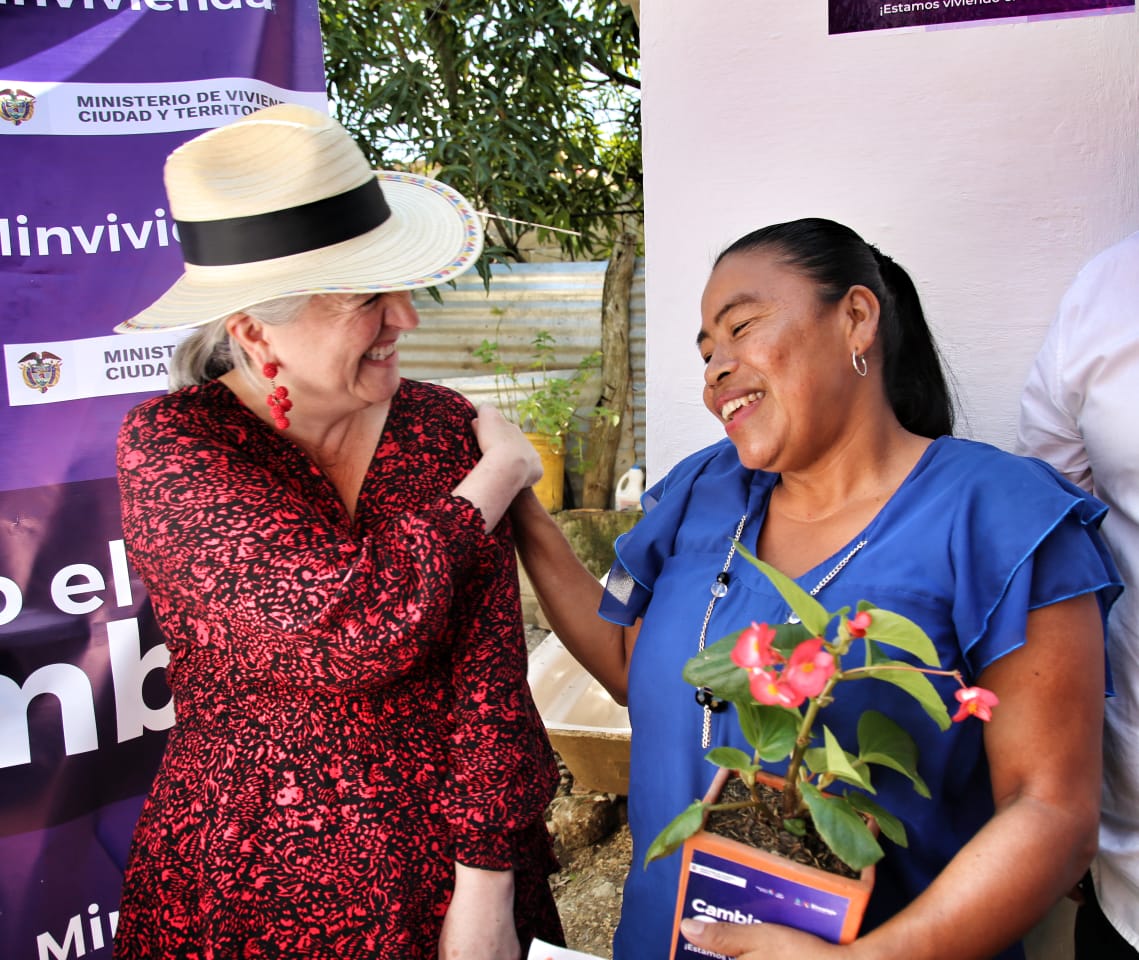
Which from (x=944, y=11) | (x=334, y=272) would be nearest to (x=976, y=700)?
(x=334, y=272)

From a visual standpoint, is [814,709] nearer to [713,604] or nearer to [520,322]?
[713,604]

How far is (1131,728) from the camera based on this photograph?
1.60 meters

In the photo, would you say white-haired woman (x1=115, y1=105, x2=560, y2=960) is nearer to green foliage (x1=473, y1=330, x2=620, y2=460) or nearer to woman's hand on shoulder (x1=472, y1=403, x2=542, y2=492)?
woman's hand on shoulder (x1=472, y1=403, x2=542, y2=492)

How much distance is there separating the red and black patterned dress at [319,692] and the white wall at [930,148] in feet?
3.91

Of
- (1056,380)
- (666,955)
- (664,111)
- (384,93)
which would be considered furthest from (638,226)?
(666,955)

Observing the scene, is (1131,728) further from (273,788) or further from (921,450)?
(273,788)

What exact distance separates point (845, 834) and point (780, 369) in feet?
2.42

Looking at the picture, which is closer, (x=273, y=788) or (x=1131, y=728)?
(x=273, y=788)

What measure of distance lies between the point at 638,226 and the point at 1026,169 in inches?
183

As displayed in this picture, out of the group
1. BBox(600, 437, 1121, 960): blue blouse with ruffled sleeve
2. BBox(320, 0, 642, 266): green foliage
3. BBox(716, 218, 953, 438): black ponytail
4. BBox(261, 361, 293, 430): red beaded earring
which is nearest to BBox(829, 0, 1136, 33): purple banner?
BBox(716, 218, 953, 438): black ponytail

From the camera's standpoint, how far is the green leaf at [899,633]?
1.03 m

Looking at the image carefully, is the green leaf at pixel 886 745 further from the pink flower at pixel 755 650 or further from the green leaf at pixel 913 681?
the pink flower at pixel 755 650

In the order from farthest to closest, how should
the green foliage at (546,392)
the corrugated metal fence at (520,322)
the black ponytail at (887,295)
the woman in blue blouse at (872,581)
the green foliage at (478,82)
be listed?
1. the corrugated metal fence at (520,322)
2. the green foliage at (546,392)
3. the green foliage at (478,82)
4. the black ponytail at (887,295)
5. the woman in blue blouse at (872,581)

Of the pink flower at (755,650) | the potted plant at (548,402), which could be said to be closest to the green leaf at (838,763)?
the pink flower at (755,650)
